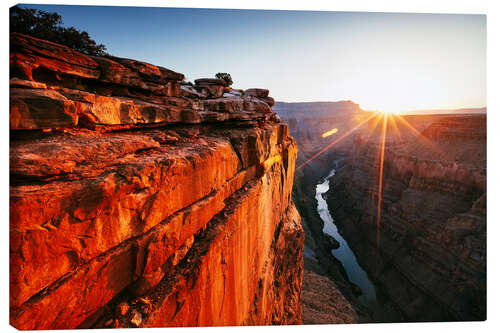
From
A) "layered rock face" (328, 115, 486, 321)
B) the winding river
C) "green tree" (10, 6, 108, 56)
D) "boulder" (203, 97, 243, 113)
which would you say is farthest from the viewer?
the winding river

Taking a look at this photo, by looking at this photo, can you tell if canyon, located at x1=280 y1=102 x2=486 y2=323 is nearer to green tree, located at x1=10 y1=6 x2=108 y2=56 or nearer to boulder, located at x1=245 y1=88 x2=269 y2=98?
boulder, located at x1=245 y1=88 x2=269 y2=98

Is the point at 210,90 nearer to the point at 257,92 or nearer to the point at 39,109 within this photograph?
the point at 257,92

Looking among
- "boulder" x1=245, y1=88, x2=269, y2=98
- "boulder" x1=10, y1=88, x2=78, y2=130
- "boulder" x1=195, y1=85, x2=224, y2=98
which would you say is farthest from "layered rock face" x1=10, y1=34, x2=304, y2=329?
"boulder" x1=245, y1=88, x2=269, y2=98

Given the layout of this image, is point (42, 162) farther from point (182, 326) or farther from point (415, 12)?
point (415, 12)

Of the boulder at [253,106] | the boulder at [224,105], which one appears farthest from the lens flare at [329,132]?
the boulder at [224,105]

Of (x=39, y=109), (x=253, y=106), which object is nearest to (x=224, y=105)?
(x=253, y=106)


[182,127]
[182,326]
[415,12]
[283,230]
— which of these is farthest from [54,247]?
[283,230]

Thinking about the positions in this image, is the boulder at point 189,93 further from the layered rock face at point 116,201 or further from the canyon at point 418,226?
the canyon at point 418,226
